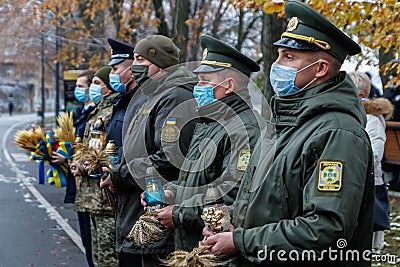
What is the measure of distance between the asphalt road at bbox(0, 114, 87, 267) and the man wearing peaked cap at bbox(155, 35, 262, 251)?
3585 millimetres

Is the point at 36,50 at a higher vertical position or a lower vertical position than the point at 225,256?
higher

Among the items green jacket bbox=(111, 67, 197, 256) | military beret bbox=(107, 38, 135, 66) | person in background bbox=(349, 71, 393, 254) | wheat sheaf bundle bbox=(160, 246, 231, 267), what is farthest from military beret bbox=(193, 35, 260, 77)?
person in background bbox=(349, 71, 393, 254)

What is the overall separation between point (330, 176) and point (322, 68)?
1.91 feet

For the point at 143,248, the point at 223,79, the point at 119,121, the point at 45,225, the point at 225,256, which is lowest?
the point at 45,225

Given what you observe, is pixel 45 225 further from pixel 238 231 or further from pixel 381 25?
pixel 238 231

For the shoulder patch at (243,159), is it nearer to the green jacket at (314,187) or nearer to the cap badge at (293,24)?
the green jacket at (314,187)

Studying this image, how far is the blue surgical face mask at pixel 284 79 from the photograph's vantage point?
9.44 ft

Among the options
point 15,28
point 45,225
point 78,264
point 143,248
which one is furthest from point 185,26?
point 15,28

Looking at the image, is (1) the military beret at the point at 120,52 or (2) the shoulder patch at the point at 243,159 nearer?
(2) the shoulder patch at the point at 243,159

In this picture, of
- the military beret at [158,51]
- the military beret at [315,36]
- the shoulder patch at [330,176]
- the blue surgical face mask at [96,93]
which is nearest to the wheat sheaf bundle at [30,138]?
the blue surgical face mask at [96,93]

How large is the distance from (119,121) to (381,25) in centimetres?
380

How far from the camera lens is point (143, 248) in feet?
14.0

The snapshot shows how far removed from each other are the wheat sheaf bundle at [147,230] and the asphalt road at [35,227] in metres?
3.41

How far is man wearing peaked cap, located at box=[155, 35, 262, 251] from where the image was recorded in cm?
352
